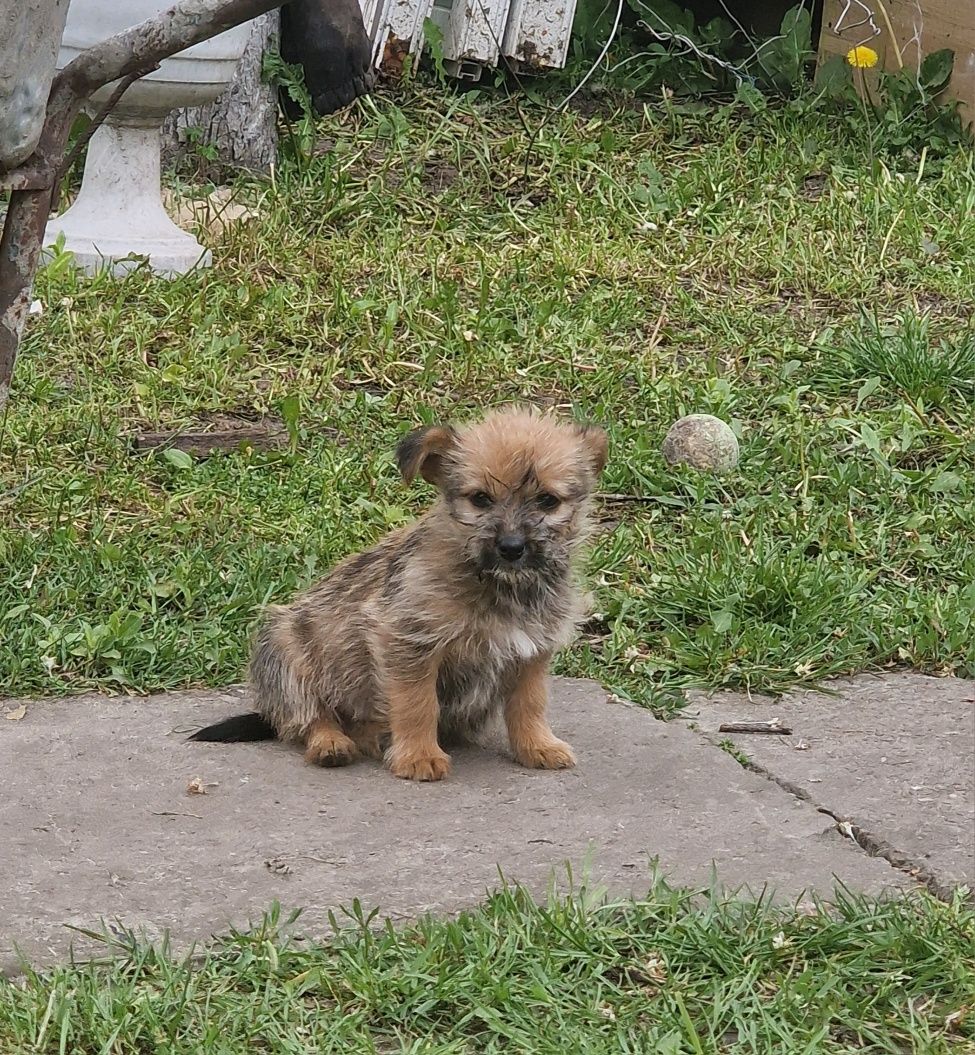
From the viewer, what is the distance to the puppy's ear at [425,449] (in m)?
3.94

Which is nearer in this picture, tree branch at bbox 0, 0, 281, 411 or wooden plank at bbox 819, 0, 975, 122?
tree branch at bbox 0, 0, 281, 411

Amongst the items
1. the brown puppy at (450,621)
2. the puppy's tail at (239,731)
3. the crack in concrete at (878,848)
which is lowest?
the puppy's tail at (239,731)

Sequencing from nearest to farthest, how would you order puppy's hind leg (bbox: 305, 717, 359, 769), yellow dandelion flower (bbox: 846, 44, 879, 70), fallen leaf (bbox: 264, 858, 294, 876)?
fallen leaf (bbox: 264, 858, 294, 876)
puppy's hind leg (bbox: 305, 717, 359, 769)
yellow dandelion flower (bbox: 846, 44, 879, 70)

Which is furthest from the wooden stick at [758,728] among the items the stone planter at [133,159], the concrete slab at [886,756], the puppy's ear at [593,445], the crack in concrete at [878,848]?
the stone planter at [133,159]

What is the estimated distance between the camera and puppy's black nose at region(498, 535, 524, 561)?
379 cm

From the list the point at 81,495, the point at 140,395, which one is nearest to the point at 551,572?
the point at 81,495

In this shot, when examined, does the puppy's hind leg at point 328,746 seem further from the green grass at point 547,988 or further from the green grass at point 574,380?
the green grass at point 547,988

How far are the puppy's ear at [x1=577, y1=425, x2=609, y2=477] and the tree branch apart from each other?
1.29 m

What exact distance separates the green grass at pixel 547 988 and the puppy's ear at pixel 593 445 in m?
1.23

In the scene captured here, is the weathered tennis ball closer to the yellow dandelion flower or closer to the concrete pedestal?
the concrete pedestal

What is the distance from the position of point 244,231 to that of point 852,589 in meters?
3.67

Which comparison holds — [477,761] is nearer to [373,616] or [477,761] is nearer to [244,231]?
[373,616]

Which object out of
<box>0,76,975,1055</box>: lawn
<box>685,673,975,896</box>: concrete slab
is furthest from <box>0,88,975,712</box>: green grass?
<box>685,673,975,896</box>: concrete slab

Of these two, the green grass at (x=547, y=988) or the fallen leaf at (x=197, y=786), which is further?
the fallen leaf at (x=197, y=786)
